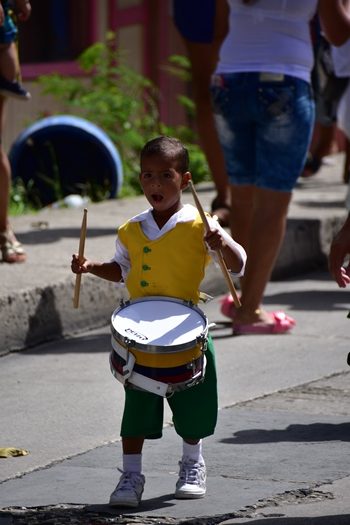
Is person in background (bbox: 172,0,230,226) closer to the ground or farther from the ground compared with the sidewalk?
farther from the ground

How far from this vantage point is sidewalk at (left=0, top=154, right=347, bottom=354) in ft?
21.2

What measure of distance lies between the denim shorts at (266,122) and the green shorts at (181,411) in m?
2.25

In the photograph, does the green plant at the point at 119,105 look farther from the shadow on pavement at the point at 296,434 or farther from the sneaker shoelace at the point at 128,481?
the sneaker shoelace at the point at 128,481

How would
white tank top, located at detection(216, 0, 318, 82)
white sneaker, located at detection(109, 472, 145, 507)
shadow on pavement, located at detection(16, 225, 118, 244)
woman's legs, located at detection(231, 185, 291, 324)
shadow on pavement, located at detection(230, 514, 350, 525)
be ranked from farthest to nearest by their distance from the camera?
shadow on pavement, located at detection(16, 225, 118, 244) → woman's legs, located at detection(231, 185, 291, 324) → white tank top, located at detection(216, 0, 318, 82) → white sneaker, located at detection(109, 472, 145, 507) → shadow on pavement, located at detection(230, 514, 350, 525)

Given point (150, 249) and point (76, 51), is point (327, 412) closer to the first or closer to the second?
point (150, 249)

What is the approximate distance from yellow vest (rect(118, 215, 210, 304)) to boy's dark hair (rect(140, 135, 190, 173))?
179mm

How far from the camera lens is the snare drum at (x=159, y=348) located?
14.0 feet

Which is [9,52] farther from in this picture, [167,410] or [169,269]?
[169,269]

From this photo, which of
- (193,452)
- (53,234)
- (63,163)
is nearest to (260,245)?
(53,234)

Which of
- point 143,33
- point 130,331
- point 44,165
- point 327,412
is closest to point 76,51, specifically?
point 143,33

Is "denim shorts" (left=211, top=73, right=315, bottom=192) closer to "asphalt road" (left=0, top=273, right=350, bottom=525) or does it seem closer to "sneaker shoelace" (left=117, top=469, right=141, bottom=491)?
"asphalt road" (left=0, top=273, right=350, bottom=525)

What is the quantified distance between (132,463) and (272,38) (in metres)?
2.67

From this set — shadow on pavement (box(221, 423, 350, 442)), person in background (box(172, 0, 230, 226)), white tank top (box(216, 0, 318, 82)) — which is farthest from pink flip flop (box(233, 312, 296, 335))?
shadow on pavement (box(221, 423, 350, 442))

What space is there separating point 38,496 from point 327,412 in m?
1.38
